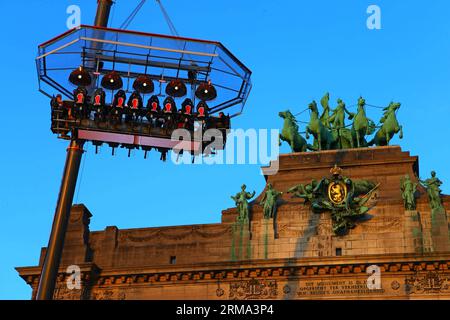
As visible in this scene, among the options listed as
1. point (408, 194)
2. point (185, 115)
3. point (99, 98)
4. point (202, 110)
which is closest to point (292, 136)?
point (408, 194)

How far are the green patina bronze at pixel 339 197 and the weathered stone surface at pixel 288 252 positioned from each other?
1.80 ft

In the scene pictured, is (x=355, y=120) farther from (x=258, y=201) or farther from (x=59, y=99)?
(x=59, y=99)

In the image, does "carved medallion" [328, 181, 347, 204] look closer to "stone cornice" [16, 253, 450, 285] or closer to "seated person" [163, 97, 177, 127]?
"stone cornice" [16, 253, 450, 285]

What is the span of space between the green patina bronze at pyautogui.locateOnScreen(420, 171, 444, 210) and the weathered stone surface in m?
0.52

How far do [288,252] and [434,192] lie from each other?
1000 centimetres

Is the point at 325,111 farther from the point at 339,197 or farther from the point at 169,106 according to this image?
the point at 169,106

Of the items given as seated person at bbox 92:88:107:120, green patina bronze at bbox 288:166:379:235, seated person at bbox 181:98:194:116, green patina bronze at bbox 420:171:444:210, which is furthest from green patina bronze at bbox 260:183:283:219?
seated person at bbox 92:88:107:120

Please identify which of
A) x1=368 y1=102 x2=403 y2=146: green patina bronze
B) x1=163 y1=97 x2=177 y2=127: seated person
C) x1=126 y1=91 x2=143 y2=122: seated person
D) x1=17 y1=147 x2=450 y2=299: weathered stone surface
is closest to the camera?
x1=126 y1=91 x2=143 y2=122: seated person

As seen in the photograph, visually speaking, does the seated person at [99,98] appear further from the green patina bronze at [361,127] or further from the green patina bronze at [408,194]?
the green patina bronze at [361,127]

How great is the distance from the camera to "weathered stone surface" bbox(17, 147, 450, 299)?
5034cm

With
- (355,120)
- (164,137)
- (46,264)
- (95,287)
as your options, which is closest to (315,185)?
(355,120)

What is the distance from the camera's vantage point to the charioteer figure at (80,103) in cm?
3097

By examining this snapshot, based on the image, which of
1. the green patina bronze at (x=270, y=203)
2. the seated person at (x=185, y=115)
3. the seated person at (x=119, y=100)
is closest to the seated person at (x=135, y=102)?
the seated person at (x=119, y=100)

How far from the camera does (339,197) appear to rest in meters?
54.2
